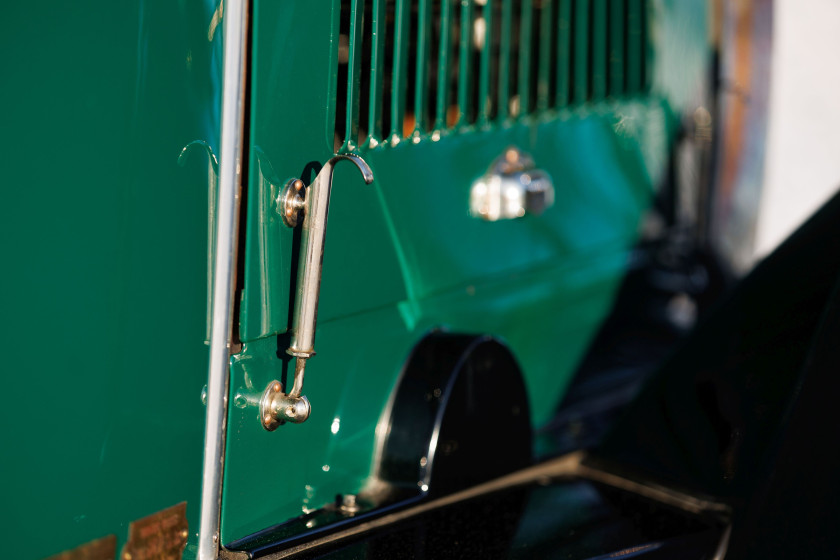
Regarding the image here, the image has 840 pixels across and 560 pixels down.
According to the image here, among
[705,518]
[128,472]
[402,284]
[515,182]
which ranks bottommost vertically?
[705,518]

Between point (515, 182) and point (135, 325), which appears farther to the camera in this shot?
point (515, 182)

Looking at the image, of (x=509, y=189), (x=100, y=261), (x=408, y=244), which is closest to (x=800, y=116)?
(x=509, y=189)

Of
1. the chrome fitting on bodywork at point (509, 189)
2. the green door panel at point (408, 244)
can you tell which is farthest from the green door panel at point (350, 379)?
the chrome fitting on bodywork at point (509, 189)

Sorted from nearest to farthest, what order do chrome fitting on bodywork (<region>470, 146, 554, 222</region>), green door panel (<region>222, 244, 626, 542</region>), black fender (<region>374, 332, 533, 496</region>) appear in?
green door panel (<region>222, 244, 626, 542</region>) < black fender (<region>374, 332, 533, 496</region>) < chrome fitting on bodywork (<region>470, 146, 554, 222</region>)

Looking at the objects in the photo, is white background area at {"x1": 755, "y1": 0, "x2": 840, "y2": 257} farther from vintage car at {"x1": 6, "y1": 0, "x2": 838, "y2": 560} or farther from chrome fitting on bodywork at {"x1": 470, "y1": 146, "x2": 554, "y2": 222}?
chrome fitting on bodywork at {"x1": 470, "y1": 146, "x2": 554, "y2": 222}

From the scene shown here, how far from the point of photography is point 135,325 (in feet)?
3.52

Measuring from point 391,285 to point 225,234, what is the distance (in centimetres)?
36

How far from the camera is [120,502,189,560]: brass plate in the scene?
1.11 metres

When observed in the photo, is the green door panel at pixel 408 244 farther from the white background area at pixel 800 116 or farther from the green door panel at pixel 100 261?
the white background area at pixel 800 116

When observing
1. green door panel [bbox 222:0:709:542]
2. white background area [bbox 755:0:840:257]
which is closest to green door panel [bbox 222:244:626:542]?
green door panel [bbox 222:0:709:542]

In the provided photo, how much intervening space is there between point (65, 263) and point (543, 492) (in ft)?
3.13

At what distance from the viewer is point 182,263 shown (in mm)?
1113

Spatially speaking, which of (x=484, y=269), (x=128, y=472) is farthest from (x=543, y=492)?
(x=128, y=472)

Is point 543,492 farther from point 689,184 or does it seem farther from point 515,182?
point 689,184
